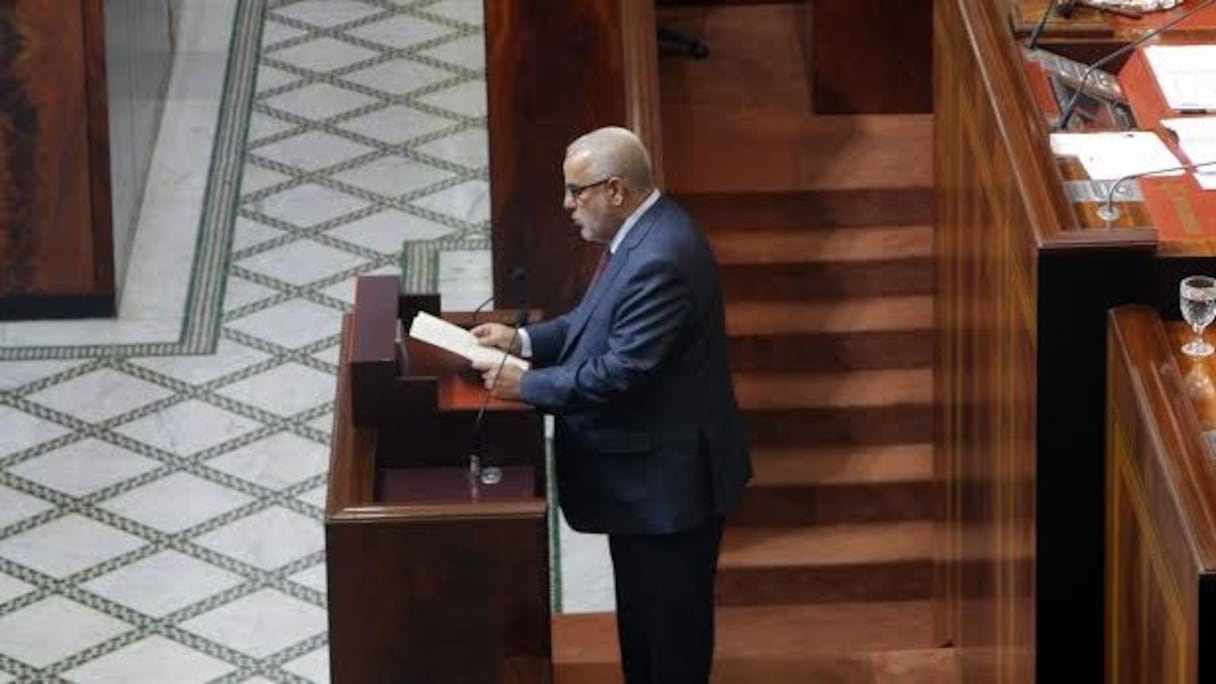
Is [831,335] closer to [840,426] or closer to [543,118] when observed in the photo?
[840,426]

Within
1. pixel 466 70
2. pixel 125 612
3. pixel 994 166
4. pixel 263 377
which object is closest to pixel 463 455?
pixel 994 166

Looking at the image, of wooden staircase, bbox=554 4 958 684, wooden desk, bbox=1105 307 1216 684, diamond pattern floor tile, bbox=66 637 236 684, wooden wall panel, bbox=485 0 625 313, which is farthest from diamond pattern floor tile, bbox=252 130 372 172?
wooden desk, bbox=1105 307 1216 684

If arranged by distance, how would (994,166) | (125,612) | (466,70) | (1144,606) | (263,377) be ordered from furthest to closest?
(466,70), (263,377), (125,612), (994,166), (1144,606)

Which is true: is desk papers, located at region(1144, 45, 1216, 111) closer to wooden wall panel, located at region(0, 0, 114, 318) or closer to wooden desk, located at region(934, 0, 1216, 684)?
wooden desk, located at region(934, 0, 1216, 684)

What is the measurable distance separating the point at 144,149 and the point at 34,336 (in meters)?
1.20

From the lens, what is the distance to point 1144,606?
633cm

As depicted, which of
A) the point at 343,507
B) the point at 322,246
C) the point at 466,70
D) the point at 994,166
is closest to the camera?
the point at 343,507

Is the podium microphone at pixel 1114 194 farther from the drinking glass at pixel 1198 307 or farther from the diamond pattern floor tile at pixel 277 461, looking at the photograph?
the diamond pattern floor tile at pixel 277 461

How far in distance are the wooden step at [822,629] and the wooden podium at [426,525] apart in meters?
2.30

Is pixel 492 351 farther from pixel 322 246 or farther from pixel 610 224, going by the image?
pixel 322 246

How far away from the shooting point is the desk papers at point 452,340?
7.12 metres

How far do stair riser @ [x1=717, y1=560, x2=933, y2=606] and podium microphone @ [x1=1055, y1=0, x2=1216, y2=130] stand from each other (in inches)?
88.1

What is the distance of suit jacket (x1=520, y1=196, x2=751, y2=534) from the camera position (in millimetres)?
7039

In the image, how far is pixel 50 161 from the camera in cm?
1123
